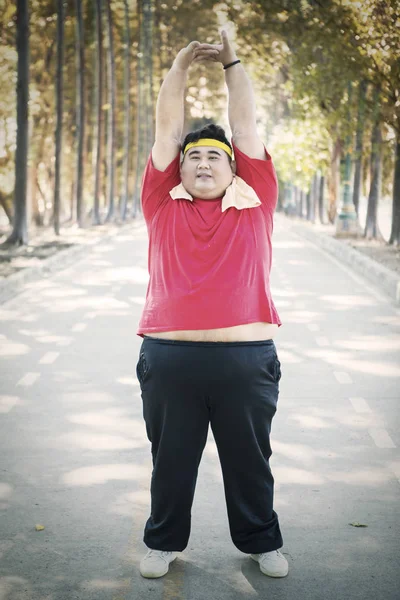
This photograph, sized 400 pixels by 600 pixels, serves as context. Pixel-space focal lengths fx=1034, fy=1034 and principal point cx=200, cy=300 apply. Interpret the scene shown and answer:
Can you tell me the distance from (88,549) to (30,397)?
3684mm

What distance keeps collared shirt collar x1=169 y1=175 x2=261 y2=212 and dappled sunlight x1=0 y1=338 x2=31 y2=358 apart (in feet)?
20.9

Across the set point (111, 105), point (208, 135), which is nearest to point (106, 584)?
point (208, 135)

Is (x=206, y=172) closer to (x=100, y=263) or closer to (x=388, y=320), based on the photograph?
(x=388, y=320)

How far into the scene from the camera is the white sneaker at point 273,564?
4.52 m

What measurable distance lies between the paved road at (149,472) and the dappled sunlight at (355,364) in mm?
30

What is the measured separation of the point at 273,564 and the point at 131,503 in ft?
4.30

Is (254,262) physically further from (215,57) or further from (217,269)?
(215,57)

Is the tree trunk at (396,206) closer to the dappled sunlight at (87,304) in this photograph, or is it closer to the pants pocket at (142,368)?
the dappled sunlight at (87,304)

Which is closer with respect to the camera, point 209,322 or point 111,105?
point 209,322

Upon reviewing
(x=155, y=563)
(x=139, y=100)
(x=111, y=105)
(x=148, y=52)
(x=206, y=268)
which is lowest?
(x=155, y=563)

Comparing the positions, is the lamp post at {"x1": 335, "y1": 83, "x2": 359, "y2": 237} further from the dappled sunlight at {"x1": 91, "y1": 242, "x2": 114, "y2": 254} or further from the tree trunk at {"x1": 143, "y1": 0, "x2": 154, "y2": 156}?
the tree trunk at {"x1": 143, "y1": 0, "x2": 154, "y2": 156}

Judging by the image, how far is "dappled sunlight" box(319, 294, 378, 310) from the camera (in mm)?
15065

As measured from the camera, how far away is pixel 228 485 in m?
4.53

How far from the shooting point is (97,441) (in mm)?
7000
